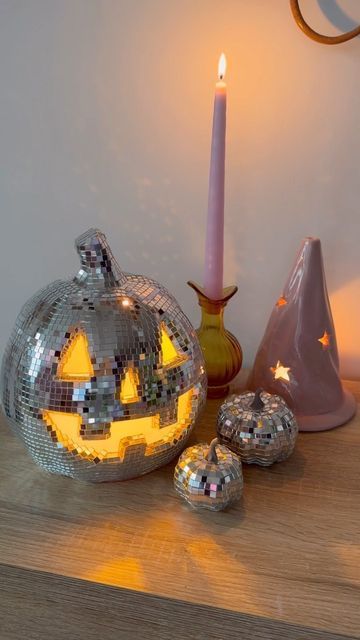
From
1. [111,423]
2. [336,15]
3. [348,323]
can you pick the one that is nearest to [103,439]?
[111,423]

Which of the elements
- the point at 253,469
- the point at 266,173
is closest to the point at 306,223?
the point at 266,173

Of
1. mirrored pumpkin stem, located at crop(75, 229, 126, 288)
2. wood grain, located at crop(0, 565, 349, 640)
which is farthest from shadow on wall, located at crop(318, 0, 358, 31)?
wood grain, located at crop(0, 565, 349, 640)

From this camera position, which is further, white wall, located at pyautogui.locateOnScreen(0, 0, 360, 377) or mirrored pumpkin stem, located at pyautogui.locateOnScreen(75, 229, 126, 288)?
white wall, located at pyautogui.locateOnScreen(0, 0, 360, 377)

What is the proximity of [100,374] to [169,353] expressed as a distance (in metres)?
0.07

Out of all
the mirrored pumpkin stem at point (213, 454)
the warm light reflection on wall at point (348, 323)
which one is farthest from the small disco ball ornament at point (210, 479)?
the warm light reflection on wall at point (348, 323)

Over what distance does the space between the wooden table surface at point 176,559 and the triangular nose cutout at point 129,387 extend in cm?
9

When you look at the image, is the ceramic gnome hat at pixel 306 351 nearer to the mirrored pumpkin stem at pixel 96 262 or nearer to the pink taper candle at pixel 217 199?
the pink taper candle at pixel 217 199

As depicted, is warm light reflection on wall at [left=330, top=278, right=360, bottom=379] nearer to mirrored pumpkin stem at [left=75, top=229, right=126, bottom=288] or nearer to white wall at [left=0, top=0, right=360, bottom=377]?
white wall at [left=0, top=0, right=360, bottom=377]

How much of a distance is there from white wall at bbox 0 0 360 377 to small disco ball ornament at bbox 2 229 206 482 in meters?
0.21

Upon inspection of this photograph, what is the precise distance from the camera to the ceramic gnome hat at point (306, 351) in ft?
1.94

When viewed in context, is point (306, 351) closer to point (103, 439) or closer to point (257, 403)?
point (257, 403)

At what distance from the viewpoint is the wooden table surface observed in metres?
0.41

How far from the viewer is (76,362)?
1.61 ft

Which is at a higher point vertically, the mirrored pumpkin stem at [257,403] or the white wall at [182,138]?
the white wall at [182,138]
